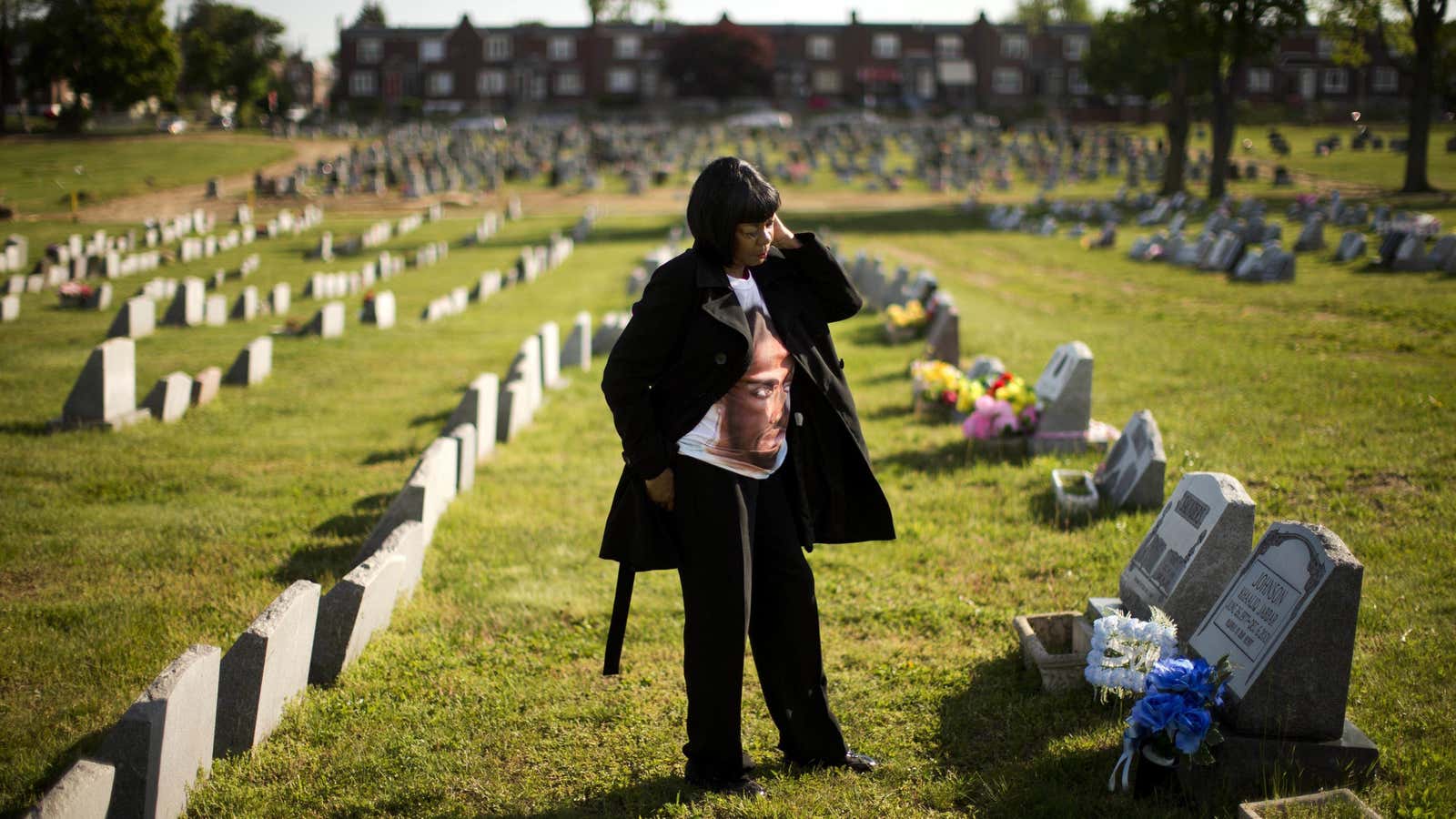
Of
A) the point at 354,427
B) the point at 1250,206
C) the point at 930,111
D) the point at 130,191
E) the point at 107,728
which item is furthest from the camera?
the point at 930,111

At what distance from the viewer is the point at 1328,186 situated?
37.3 meters

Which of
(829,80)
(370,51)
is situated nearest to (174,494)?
(829,80)

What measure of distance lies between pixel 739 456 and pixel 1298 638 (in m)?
1.93

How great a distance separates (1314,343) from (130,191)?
37.3 metres

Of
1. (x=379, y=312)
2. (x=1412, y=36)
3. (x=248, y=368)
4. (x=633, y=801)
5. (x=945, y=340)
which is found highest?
(x=1412, y=36)

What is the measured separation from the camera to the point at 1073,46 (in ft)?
299

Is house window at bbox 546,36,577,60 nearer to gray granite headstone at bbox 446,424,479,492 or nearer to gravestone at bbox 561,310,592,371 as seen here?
gravestone at bbox 561,310,592,371

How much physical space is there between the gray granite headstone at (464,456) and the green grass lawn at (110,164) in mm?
29298

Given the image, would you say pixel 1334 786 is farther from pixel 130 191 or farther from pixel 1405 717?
pixel 130 191

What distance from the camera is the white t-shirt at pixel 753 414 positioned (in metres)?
3.62

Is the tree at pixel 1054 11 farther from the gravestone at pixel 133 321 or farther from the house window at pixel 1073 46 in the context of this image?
the gravestone at pixel 133 321

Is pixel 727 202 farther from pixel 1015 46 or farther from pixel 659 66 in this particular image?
pixel 1015 46

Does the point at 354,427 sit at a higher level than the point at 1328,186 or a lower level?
lower

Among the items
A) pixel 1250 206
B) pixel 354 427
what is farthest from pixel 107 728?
pixel 1250 206
